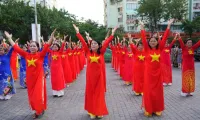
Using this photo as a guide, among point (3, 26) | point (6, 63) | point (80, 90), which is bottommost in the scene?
point (80, 90)

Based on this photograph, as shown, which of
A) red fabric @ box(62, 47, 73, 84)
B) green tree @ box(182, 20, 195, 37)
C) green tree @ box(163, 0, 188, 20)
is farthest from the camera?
green tree @ box(163, 0, 188, 20)

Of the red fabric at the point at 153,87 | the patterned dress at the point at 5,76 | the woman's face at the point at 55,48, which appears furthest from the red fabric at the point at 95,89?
the patterned dress at the point at 5,76

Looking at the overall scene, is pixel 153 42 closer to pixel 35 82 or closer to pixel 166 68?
pixel 35 82

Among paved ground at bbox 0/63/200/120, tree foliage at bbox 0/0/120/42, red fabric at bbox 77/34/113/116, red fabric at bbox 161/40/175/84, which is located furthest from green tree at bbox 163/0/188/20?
red fabric at bbox 77/34/113/116

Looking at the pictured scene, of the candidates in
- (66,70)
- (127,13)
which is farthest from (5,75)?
(127,13)

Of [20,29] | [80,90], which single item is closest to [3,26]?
[20,29]

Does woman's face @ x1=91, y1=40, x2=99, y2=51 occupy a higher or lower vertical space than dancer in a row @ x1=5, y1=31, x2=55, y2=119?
higher

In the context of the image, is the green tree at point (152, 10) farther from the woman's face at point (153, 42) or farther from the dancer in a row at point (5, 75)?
the woman's face at point (153, 42)

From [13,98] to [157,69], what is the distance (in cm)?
536

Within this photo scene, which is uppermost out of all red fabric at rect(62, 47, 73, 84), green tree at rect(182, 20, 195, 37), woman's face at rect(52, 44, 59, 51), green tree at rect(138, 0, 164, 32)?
green tree at rect(138, 0, 164, 32)

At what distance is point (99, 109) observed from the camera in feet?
22.9

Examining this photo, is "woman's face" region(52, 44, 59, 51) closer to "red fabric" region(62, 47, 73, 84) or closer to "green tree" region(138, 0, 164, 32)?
"red fabric" region(62, 47, 73, 84)

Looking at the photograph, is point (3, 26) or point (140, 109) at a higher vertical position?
point (3, 26)

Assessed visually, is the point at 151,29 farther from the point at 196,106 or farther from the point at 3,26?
the point at 196,106
